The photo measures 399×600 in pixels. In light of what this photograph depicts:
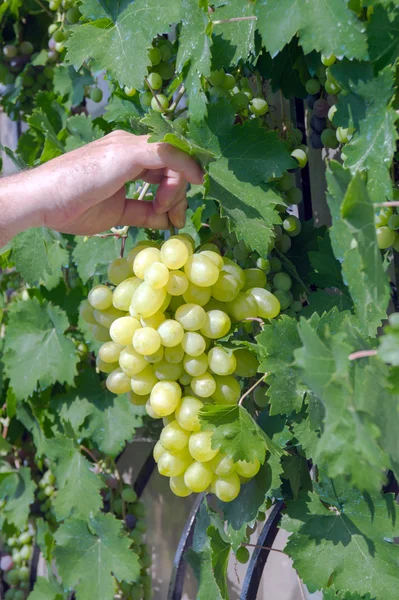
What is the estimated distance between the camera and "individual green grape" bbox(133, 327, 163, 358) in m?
0.71

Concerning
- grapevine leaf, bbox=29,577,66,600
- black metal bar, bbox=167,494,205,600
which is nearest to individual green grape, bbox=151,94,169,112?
black metal bar, bbox=167,494,205,600

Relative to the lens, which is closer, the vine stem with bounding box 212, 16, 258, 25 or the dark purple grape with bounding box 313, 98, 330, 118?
the vine stem with bounding box 212, 16, 258, 25

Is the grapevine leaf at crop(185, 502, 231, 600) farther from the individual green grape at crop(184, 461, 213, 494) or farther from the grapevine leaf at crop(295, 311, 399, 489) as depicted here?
the grapevine leaf at crop(295, 311, 399, 489)

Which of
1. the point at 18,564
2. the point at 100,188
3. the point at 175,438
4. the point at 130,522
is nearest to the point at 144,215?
the point at 100,188

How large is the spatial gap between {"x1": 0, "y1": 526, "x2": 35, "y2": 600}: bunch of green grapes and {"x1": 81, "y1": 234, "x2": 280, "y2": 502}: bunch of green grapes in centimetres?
108

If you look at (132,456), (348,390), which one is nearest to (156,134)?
(348,390)

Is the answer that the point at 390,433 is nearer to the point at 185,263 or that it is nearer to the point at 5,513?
the point at 185,263

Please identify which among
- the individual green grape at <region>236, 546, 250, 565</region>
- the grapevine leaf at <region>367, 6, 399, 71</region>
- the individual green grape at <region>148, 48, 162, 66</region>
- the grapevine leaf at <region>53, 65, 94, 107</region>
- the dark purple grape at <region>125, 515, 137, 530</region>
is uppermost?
the grapevine leaf at <region>367, 6, 399, 71</region>

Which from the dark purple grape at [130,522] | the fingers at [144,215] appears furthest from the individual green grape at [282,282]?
the dark purple grape at [130,522]

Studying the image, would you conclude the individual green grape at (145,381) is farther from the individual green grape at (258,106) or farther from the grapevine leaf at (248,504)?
the individual green grape at (258,106)

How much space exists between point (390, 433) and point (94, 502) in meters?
0.79

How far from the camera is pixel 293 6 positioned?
69cm

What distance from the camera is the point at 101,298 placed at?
2.61 ft

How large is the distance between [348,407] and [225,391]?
12.0 inches
